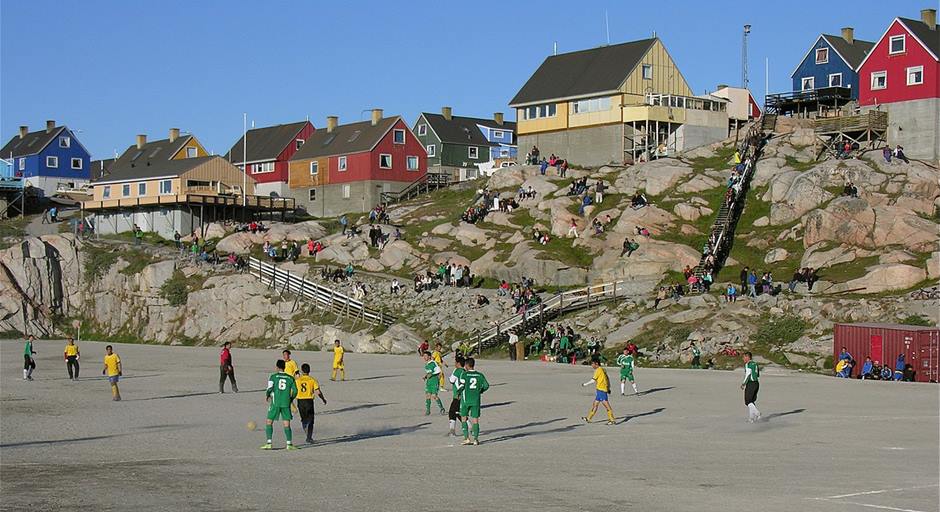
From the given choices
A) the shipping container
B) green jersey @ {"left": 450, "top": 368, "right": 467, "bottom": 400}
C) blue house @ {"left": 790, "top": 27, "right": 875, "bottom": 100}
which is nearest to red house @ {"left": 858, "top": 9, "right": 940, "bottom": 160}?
blue house @ {"left": 790, "top": 27, "right": 875, "bottom": 100}

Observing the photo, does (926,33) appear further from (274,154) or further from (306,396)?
(306,396)

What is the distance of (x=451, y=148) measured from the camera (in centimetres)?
10188

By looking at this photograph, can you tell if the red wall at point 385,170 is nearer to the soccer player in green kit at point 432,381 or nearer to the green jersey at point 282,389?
the soccer player in green kit at point 432,381

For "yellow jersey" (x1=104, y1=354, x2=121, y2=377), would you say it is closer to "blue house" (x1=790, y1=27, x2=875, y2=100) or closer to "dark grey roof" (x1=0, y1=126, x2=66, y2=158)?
"blue house" (x1=790, y1=27, x2=875, y2=100)

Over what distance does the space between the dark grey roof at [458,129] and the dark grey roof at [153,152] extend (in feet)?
70.7

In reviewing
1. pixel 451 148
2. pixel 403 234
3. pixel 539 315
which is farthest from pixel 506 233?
pixel 451 148

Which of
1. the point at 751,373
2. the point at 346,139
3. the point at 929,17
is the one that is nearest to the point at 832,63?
the point at 929,17

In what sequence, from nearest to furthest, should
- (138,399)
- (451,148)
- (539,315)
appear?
1. (138,399)
2. (539,315)
3. (451,148)

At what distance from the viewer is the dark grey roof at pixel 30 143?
334 feet

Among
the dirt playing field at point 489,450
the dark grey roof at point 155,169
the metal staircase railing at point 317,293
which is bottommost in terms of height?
the dirt playing field at point 489,450

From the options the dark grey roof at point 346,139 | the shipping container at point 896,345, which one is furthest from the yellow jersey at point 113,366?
the dark grey roof at point 346,139

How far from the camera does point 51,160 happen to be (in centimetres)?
10200

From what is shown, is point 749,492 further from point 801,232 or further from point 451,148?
point 451,148

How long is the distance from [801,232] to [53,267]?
44291 mm
